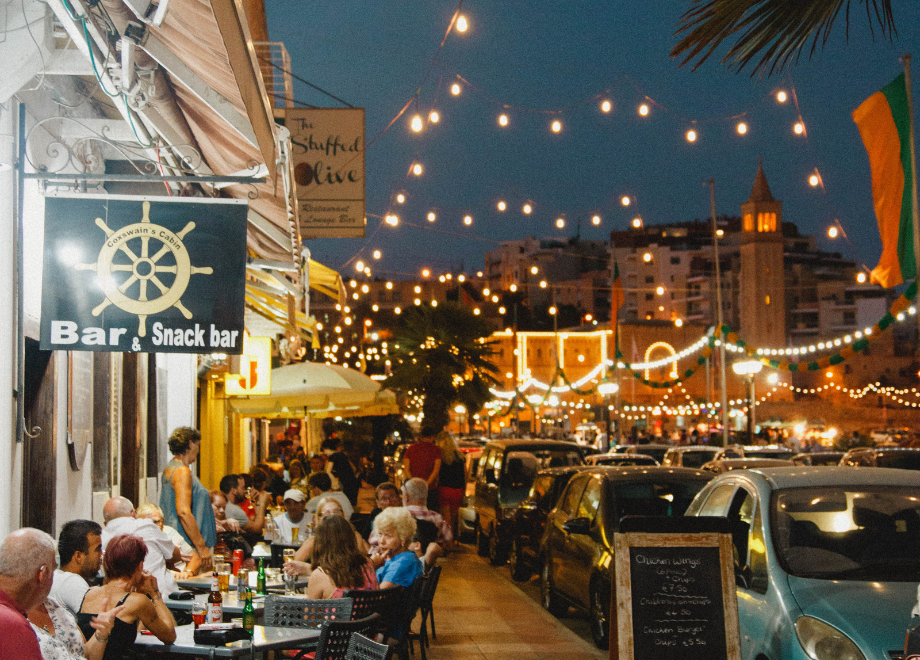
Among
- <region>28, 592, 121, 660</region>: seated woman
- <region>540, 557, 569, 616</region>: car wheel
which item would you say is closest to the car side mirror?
<region>540, 557, 569, 616</region>: car wheel

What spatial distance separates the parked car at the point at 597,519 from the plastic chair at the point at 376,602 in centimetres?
299

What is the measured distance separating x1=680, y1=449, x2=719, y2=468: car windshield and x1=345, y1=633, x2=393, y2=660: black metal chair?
717 inches

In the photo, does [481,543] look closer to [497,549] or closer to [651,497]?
[497,549]

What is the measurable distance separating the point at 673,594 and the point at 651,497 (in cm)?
485

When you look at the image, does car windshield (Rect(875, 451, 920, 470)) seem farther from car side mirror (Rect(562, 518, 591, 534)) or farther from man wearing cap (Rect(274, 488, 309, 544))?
man wearing cap (Rect(274, 488, 309, 544))

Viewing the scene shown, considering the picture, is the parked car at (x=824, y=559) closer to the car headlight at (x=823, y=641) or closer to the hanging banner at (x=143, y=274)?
the car headlight at (x=823, y=641)

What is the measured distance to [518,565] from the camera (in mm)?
14359

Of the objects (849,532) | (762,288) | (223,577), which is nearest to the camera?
(849,532)

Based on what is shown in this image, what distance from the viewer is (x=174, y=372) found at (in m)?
14.4

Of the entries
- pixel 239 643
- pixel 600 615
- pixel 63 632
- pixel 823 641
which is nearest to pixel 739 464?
pixel 600 615

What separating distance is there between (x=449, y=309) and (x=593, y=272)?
8560 centimetres

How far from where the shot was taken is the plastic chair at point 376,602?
6430mm

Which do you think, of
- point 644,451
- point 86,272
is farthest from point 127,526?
point 644,451

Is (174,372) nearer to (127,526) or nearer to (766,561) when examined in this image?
(127,526)
